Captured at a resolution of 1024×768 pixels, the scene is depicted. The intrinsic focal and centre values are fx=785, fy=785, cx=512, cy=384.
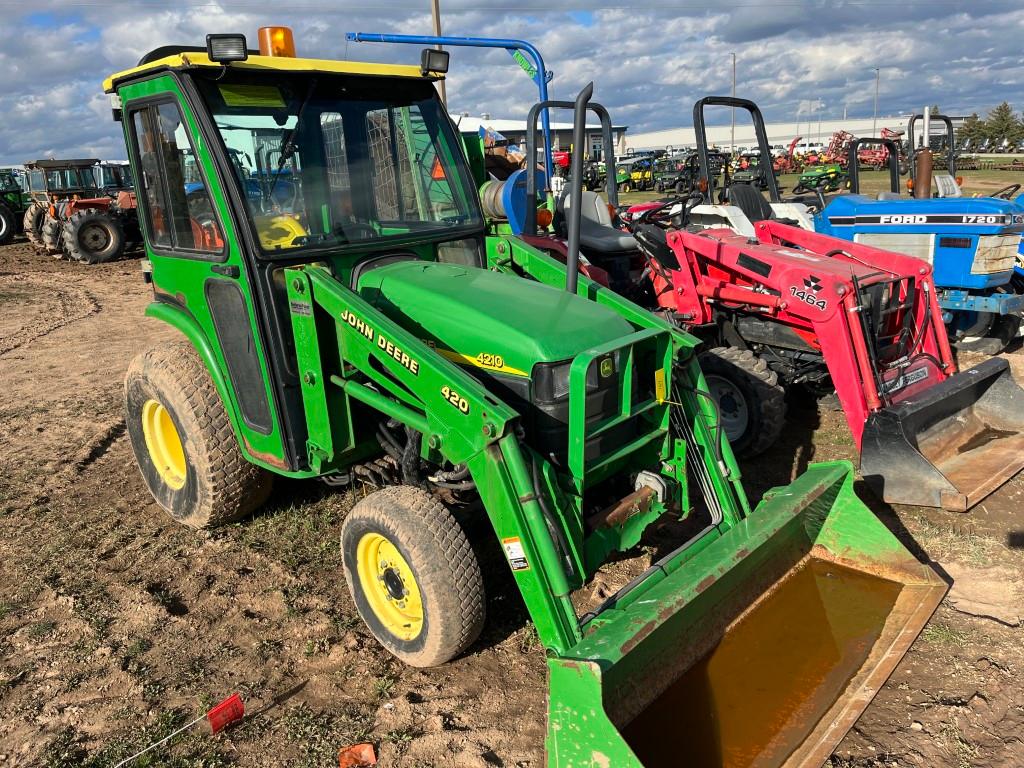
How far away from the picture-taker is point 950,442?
4.59 metres

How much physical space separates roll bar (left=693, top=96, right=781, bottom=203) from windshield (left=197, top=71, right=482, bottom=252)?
10.2 feet

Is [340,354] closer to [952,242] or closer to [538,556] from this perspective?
[538,556]

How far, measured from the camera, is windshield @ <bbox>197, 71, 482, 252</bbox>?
338cm

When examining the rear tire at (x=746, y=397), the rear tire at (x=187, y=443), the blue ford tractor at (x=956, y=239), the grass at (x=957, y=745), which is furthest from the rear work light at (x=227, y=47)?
the blue ford tractor at (x=956, y=239)

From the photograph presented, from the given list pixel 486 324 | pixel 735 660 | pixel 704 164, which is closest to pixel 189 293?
pixel 486 324

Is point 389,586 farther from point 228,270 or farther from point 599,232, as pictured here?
point 599,232

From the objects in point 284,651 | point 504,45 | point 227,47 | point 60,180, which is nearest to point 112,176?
point 60,180

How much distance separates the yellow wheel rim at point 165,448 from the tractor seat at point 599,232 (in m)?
3.52

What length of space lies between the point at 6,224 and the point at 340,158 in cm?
2103

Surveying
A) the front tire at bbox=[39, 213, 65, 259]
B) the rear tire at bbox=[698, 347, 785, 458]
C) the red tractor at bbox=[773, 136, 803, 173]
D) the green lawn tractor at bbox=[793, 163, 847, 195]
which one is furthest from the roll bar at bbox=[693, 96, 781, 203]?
the red tractor at bbox=[773, 136, 803, 173]

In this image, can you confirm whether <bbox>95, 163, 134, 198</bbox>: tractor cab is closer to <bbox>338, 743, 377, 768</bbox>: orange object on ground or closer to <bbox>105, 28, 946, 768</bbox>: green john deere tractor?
<bbox>105, 28, 946, 768</bbox>: green john deere tractor

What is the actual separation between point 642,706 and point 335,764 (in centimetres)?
110

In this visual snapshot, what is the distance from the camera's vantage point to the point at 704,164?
6500mm

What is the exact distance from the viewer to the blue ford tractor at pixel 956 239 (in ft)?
22.5
